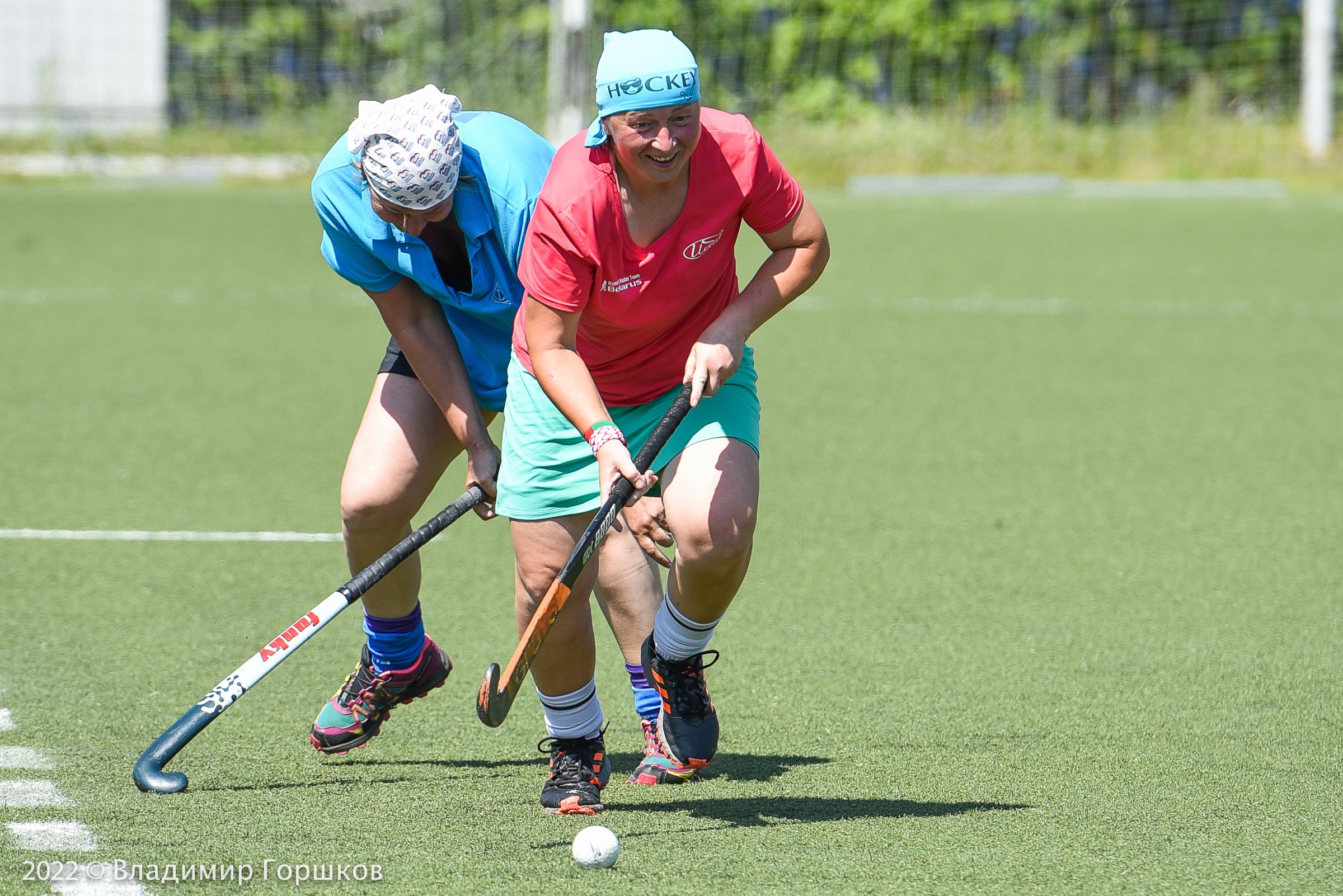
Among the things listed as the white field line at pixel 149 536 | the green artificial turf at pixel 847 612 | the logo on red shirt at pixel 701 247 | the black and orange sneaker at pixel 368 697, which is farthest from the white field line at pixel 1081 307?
the logo on red shirt at pixel 701 247

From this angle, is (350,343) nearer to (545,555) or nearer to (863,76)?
(545,555)

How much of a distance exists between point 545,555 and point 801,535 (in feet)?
7.49

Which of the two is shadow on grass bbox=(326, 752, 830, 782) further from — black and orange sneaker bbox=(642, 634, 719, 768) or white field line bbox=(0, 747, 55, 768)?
white field line bbox=(0, 747, 55, 768)

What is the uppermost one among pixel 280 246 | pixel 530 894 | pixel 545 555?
pixel 545 555

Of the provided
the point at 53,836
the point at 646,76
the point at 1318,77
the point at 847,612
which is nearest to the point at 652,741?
the point at 847,612

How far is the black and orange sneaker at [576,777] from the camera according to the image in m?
3.43

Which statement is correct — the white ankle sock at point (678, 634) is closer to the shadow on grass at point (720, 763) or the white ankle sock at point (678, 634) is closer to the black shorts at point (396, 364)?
the shadow on grass at point (720, 763)

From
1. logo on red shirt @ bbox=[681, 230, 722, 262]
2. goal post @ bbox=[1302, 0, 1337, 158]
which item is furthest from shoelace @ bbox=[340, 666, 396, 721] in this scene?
goal post @ bbox=[1302, 0, 1337, 158]

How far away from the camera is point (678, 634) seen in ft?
11.8

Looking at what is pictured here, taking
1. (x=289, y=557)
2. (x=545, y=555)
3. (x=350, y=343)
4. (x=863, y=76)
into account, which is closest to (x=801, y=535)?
(x=289, y=557)

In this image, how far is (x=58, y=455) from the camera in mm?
6742

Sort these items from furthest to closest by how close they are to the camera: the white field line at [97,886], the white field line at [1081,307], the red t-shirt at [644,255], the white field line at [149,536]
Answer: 1. the white field line at [1081,307]
2. the white field line at [149,536]
3. the red t-shirt at [644,255]
4. the white field line at [97,886]

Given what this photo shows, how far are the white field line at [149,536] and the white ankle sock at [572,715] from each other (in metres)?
2.25

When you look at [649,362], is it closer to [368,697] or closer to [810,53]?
[368,697]
